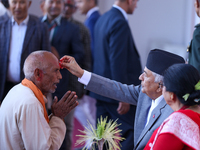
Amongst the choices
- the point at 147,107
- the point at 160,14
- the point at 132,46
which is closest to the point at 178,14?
the point at 160,14

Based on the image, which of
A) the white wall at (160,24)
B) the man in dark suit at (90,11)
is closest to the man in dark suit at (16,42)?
the man in dark suit at (90,11)

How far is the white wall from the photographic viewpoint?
19.1 ft

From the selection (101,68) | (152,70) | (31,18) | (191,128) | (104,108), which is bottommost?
(104,108)

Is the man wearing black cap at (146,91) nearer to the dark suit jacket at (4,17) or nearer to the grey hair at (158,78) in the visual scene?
the grey hair at (158,78)

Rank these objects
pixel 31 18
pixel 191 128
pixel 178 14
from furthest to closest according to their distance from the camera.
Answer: pixel 178 14 < pixel 31 18 < pixel 191 128

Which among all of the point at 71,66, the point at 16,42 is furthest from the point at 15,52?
the point at 71,66

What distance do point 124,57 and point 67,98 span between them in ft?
3.89

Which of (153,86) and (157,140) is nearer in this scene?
(157,140)

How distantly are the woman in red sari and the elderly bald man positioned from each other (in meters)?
0.69

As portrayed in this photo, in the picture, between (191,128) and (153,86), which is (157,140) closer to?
(191,128)

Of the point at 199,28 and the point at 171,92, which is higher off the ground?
the point at 199,28

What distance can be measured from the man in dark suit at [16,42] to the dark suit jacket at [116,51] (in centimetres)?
64

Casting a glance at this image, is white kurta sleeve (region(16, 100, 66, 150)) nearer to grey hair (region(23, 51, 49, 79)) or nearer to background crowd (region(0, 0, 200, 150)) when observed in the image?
grey hair (region(23, 51, 49, 79))

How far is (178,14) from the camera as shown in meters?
5.86
